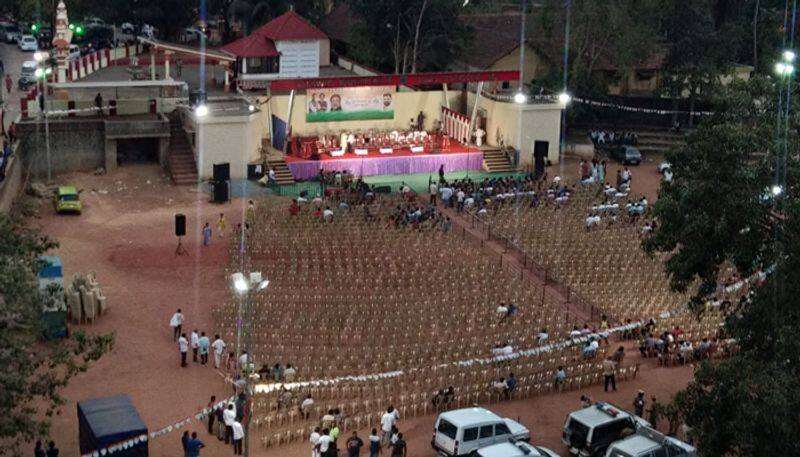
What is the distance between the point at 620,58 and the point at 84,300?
31.4 m

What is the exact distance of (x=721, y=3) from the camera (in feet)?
216

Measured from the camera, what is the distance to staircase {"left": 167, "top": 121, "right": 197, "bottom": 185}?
148ft

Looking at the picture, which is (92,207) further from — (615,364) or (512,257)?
(615,364)

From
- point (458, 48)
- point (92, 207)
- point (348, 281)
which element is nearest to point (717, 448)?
point (348, 281)

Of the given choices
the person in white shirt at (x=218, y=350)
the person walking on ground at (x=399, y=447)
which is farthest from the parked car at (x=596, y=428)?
the person in white shirt at (x=218, y=350)

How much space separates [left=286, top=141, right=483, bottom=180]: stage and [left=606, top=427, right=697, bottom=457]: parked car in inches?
1007

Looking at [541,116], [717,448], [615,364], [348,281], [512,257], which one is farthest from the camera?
[541,116]

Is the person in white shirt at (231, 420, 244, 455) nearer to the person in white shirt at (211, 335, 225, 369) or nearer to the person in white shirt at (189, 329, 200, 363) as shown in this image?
the person in white shirt at (211, 335, 225, 369)

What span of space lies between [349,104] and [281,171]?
20.5ft

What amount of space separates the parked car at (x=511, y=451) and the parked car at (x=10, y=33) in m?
60.6

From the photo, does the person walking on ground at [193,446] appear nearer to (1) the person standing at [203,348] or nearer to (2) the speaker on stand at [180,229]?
(1) the person standing at [203,348]

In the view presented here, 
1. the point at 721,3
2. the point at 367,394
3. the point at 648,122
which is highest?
the point at 721,3

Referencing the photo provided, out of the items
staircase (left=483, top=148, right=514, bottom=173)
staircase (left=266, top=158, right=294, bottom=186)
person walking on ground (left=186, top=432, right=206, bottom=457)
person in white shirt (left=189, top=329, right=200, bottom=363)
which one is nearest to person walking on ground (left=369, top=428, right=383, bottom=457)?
person walking on ground (left=186, top=432, right=206, bottom=457)

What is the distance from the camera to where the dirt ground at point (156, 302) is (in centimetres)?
2511
